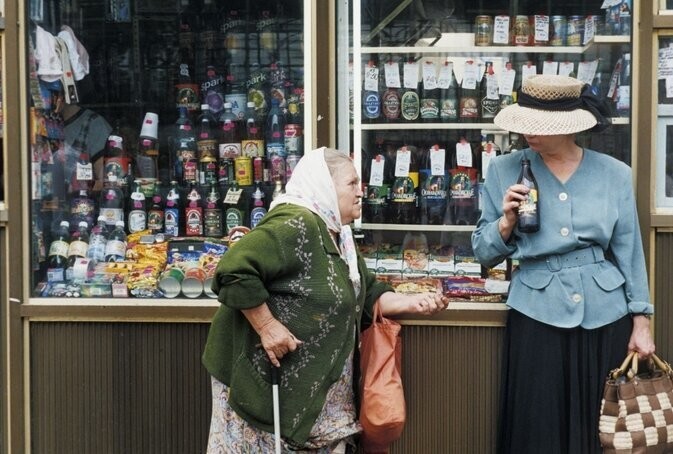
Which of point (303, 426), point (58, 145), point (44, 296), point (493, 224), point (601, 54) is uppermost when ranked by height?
point (601, 54)

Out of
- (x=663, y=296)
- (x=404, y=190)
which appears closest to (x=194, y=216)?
(x=404, y=190)

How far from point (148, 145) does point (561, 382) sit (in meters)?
2.32

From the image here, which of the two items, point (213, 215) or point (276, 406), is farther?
point (213, 215)

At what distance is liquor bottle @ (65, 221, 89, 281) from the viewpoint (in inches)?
193

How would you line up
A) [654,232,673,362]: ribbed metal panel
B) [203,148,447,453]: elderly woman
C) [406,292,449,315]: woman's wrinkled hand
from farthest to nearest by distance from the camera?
[654,232,673,362]: ribbed metal panel → [406,292,449,315]: woman's wrinkled hand → [203,148,447,453]: elderly woman

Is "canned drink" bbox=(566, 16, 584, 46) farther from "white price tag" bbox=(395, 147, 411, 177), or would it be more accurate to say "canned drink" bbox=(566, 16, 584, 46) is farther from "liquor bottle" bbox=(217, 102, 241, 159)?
"liquor bottle" bbox=(217, 102, 241, 159)

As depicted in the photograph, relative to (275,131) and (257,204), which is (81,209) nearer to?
(257,204)

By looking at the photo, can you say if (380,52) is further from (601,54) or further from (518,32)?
(601,54)

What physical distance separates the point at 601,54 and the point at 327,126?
4.45 ft

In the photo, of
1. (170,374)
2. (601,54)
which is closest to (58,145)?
(170,374)

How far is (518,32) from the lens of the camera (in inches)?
195

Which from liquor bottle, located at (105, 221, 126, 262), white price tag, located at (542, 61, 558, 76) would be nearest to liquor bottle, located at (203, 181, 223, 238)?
liquor bottle, located at (105, 221, 126, 262)

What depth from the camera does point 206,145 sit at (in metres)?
5.06

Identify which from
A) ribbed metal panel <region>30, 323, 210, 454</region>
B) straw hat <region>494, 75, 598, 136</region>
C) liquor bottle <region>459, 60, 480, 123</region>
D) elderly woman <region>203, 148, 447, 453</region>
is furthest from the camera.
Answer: liquor bottle <region>459, 60, 480, 123</region>
